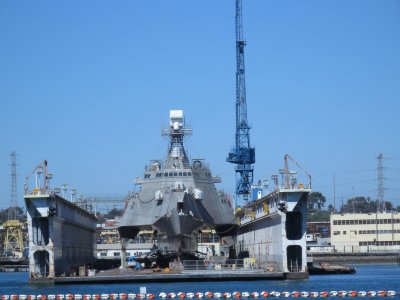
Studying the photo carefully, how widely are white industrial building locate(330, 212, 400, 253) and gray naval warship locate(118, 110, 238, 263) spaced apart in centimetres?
7909

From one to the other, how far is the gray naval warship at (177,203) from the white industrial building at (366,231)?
259ft

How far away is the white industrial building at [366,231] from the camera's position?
181875 millimetres

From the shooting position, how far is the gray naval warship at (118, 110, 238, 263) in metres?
92.3

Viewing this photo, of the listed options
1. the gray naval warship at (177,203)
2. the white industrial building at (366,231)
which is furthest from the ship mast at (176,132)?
the white industrial building at (366,231)

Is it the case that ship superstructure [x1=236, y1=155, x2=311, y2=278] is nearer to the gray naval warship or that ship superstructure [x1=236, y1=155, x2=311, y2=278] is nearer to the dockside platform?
the dockside platform

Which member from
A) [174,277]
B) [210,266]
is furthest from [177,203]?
[174,277]

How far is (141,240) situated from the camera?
169 metres

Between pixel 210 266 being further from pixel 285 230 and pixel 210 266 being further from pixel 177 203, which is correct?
pixel 285 230

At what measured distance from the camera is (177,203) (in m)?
90.9

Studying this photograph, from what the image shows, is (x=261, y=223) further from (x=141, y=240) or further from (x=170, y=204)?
(x=141, y=240)

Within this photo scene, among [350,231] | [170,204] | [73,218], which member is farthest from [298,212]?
[350,231]

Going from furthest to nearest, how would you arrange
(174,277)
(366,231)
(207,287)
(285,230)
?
(366,231), (174,277), (285,230), (207,287)

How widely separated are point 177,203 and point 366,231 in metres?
98.5

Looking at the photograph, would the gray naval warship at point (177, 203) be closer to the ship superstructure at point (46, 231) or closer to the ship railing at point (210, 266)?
the ship railing at point (210, 266)
